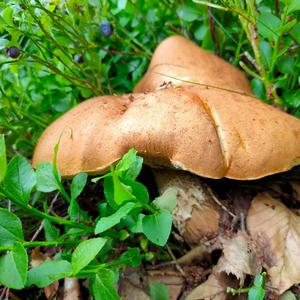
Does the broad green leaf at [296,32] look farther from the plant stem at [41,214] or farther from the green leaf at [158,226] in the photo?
the plant stem at [41,214]

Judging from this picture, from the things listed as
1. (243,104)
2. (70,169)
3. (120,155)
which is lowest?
(70,169)

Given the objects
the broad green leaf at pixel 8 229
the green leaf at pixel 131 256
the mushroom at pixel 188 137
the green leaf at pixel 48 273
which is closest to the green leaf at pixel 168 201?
the mushroom at pixel 188 137

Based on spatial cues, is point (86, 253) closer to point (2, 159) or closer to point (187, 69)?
point (2, 159)

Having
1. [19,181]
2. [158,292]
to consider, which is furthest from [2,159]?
[158,292]

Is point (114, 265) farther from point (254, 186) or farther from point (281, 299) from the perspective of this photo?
point (254, 186)

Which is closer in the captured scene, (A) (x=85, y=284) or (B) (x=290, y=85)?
(A) (x=85, y=284)

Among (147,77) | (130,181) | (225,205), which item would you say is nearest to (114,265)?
(130,181)

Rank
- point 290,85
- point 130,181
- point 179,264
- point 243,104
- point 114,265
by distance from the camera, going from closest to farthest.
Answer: point 130,181
point 114,265
point 243,104
point 179,264
point 290,85

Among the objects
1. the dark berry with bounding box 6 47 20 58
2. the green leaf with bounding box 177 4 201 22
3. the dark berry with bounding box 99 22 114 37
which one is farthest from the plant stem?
the green leaf with bounding box 177 4 201 22

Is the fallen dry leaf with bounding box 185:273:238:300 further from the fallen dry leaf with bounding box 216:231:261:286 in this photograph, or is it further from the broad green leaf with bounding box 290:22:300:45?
the broad green leaf with bounding box 290:22:300:45
